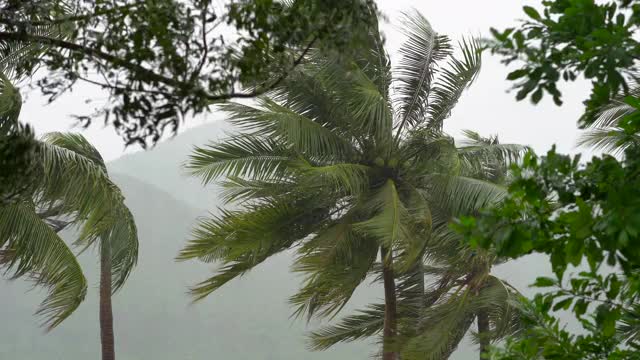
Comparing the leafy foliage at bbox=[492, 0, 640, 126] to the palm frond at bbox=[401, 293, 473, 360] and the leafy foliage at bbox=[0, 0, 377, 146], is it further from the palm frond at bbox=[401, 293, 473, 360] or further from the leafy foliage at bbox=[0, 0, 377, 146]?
the palm frond at bbox=[401, 293, 473, 360]

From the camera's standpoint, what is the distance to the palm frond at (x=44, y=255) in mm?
11328

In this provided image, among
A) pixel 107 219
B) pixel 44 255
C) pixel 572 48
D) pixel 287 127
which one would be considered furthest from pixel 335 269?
pixel 572 48

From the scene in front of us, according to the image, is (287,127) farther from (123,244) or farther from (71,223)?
(71,223)

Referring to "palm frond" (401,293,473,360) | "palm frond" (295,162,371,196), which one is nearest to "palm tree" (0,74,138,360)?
"palm frond" (295,162,371,196)

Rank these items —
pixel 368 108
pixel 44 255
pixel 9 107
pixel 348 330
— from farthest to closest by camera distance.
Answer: pixel 348 330, pixel 368 108, pixel 44 255, pixel 9 107

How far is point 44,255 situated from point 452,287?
7981mm

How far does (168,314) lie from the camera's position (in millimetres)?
73062

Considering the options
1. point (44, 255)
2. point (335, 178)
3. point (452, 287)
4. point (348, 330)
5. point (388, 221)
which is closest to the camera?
point (44, 255)

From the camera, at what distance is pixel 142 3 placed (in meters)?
6.83

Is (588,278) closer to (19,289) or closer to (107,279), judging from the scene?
(107,279)

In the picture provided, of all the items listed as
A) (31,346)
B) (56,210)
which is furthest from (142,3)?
(31,346)

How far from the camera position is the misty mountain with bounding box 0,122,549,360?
6825 centimetres

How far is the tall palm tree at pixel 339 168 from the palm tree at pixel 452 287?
4.7 inches

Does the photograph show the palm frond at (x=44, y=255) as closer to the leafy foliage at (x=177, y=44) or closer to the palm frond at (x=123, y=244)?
the palm frond at (x=123, y=244)
